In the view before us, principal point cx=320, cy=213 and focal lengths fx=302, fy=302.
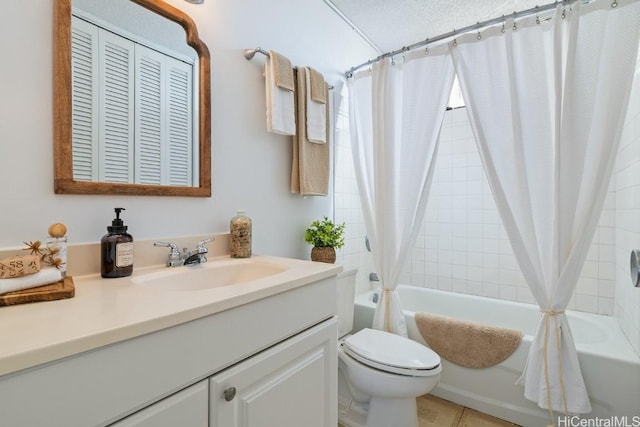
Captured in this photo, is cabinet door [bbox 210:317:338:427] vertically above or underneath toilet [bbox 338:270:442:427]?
above

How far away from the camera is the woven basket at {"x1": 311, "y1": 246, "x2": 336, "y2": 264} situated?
1.62 metres

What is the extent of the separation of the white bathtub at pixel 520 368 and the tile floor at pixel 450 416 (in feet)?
0.10

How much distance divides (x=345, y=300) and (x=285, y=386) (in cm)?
86

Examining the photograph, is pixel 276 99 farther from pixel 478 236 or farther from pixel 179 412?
pixel 478 236

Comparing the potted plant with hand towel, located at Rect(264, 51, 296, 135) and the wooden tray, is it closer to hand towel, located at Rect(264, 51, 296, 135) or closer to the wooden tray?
hand towel, located at Rect(264, 51, 296, 135)

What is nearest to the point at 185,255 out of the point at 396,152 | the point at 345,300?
the point at 345,300

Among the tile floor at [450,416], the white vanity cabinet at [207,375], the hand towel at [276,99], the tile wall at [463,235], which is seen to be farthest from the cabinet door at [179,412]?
the tile wall at [463,235]

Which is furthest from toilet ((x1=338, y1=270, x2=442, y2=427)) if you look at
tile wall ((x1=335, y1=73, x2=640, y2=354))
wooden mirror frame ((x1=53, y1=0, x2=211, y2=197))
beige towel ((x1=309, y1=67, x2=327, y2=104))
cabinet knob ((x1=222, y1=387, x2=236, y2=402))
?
wooden mirror frame ((x1=53, y1=0, x2=211, y2=197))

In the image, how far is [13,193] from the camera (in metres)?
0.81

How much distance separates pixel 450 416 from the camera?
1663 millimetres

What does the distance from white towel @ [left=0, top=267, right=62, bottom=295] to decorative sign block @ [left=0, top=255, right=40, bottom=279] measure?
0.03 feet

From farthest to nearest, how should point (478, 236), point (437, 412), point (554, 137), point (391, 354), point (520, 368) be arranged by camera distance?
point (478, 236) → point (437, 412) → point (520, 368) → point (391, 354) → point (554, 137)

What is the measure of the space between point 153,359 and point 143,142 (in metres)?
0.79

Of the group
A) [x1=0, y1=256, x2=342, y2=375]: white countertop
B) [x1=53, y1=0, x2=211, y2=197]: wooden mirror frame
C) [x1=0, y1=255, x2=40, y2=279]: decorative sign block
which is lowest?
[x1=0, y1=256, x2=342, y2=375]: white countertop
